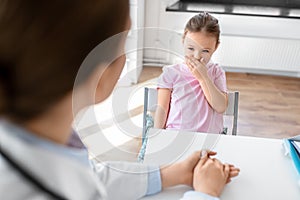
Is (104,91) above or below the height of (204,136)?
above

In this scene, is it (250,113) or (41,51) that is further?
(250,113)

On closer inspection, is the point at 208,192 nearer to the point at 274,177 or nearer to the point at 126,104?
the point at 274,177

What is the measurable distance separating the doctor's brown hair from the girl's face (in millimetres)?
915

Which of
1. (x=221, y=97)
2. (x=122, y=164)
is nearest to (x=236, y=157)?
(x=122, y=164)

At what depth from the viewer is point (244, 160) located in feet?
2.91

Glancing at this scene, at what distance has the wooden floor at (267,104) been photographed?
7.68ft

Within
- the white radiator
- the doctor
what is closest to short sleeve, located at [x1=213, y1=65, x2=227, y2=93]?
the doctor

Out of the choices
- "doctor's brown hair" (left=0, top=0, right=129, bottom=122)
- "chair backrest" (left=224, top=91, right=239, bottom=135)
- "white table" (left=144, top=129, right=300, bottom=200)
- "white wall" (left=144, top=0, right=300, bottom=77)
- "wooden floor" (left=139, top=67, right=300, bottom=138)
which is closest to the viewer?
"doctor's brown hair" (left=0, top=0, right=129, bottom=122)

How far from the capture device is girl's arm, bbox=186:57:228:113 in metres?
1.26

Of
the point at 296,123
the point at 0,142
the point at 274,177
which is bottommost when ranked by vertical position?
the point at 296,123

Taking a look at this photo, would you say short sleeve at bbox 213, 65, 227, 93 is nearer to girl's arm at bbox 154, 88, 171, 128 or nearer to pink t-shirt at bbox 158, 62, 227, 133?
pink t-shirt at bbox 158, 62, 227, 133

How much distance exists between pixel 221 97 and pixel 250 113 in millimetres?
1341

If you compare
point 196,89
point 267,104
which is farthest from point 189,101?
point 267,104

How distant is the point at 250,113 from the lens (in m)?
2.53
